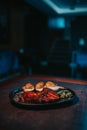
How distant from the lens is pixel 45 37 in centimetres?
809

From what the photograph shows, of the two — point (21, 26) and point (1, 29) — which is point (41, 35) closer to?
point (21, 26)

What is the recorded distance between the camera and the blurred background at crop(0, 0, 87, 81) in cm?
502

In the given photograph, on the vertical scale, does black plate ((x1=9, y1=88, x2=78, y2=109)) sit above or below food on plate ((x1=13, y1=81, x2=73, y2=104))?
below

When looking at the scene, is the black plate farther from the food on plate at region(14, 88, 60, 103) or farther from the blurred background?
the blurred background

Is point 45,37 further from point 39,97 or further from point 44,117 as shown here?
point 44,117

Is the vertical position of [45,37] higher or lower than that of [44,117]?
higher

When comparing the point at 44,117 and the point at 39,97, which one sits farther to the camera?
the point at 39,97

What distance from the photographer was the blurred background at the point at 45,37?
5.02 m

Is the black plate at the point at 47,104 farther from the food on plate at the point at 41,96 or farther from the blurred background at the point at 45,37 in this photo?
the blurred background at the point at 45,37

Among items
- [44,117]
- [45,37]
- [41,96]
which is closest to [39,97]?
[41,96]

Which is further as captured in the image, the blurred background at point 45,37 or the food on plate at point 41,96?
the blurred background at point 45,37

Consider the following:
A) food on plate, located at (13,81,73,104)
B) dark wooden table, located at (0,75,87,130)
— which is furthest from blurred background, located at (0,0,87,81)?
dark wooden table, located at (0,75,87,130)

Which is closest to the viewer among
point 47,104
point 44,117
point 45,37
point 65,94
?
point 44,117

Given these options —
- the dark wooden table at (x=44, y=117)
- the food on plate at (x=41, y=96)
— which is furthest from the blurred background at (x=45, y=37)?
the dark wooden table at (x=44, y=117)
